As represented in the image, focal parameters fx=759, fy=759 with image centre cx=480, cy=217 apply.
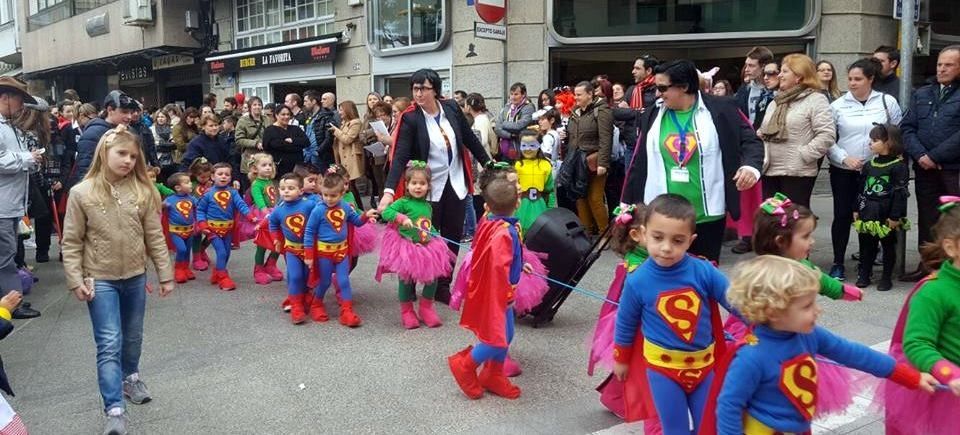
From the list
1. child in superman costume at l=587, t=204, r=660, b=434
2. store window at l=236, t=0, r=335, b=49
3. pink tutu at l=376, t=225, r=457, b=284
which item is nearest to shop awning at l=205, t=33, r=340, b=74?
store window at l=236, t=0, r=335, b=49

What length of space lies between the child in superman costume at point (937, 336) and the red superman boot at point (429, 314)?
353 cm

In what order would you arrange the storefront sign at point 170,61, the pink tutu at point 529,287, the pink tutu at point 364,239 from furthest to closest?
the storefront sign at point 170,61 → the pink tutu at point 364,239 → the pink tutu at point 529,287

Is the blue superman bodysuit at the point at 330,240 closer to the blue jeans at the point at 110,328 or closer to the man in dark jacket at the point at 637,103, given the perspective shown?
the blue jeans at the point at 110,328

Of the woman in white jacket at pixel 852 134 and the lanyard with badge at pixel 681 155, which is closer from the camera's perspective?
the lanyard with badge at pixel 681 155

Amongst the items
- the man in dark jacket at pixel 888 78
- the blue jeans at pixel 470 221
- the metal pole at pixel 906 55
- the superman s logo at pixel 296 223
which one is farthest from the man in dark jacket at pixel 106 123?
the metal pole at pixel 906 55

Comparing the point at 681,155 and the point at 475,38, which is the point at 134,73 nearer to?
the point at 475,38

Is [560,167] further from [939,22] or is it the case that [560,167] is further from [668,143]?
[939,22]

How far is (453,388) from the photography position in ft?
15.0

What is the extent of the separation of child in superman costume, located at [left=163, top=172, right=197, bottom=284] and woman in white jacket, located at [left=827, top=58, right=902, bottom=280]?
6185mm

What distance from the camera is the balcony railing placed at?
25938mm

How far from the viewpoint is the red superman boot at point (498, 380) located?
4391 mm

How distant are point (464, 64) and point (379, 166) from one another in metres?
3.21

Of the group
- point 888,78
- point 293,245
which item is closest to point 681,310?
point 293,245

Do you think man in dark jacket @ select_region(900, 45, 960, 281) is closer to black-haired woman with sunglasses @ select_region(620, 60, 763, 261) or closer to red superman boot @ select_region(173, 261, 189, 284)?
black-haired woman with sunglasses @ select_region(620, 60, 763, 261)
